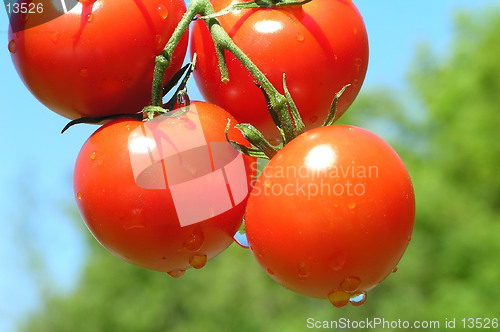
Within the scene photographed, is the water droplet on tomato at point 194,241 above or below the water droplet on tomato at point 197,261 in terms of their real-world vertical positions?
above

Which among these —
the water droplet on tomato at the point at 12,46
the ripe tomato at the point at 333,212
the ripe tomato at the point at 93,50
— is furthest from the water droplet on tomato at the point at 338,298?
the water droplet on tomato at the point at 12,46

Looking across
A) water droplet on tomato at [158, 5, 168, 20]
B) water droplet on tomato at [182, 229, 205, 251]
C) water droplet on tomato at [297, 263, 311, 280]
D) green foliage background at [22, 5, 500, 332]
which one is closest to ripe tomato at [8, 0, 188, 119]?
water droplet on tomato at [158, 5, 168, 20]

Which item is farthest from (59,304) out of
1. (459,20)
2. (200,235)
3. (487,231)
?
(200,235)

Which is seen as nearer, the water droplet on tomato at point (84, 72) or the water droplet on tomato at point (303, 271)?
the water droplet on tomato at point (303, 271)

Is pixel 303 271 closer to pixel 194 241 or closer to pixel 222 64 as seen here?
pixel 194 241

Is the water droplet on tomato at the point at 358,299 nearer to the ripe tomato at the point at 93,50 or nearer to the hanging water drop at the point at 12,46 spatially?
the ripe tomato at the point at 93,50

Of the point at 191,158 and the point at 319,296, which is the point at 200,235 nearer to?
the point at 191,158

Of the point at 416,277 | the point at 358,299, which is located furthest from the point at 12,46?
the point at 416,277
